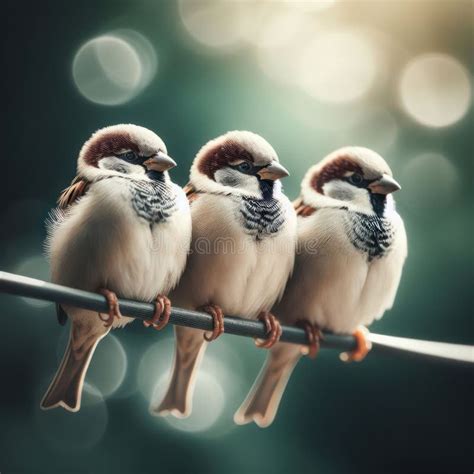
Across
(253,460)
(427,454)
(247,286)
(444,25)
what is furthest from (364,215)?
(444,25)

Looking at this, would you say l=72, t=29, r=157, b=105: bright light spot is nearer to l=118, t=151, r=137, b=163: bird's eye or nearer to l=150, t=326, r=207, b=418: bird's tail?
l=118, t=151, r=137, b=163: bird's eye

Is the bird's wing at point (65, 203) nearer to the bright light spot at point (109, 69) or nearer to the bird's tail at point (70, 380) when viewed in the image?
the bird's tail at point (70, 380)

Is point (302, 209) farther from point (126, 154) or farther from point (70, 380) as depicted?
point (70, 380)

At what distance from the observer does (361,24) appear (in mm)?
1972

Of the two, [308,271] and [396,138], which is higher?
[396,138]

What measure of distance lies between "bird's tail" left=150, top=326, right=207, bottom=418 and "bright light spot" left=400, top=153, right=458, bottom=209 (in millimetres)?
916

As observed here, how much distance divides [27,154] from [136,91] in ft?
0.95

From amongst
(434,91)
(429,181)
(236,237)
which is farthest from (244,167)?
(434,91)

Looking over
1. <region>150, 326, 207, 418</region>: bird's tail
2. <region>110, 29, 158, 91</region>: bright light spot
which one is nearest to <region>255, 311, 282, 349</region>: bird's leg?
<region>150, 326, 207, 418</region>: bird's tail

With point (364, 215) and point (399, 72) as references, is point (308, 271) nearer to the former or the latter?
point (364, 215)

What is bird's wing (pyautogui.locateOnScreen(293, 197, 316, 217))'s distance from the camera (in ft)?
4.20

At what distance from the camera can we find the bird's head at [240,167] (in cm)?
118

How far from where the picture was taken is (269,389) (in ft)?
4.41

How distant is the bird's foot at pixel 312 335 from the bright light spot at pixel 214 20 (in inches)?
34.2
